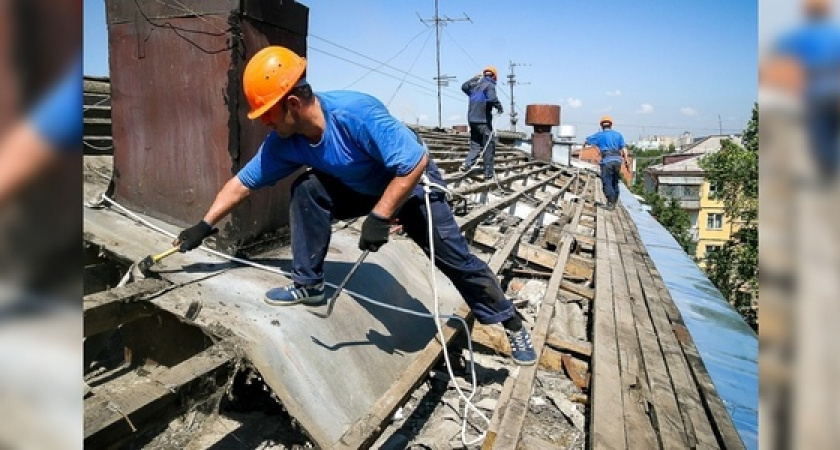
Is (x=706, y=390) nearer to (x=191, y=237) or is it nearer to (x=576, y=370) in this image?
(x=576, y=370)

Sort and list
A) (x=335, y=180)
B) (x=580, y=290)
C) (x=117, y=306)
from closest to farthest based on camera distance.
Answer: (x=117, y=306)
(x=335, y=180)
(x=580, y=290)

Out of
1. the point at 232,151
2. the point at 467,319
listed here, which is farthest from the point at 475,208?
the point at 232,151

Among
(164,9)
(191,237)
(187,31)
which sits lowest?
(191,237)

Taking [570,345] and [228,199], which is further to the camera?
[570,345]

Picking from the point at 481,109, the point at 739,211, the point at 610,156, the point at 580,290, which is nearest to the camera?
the point at 580,290

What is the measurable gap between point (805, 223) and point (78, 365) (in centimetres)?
77

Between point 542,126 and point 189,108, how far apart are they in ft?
49.2

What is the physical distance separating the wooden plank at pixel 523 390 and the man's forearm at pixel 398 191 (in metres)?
1.09

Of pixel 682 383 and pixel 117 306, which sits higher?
pixel 117 306

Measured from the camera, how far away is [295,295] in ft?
9.43

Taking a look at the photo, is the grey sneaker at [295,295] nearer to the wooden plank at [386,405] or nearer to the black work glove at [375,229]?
the black work glove at [375,229]

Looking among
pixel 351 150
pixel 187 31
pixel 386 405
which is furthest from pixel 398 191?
pixel 187 31

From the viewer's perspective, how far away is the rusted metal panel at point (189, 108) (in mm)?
3139

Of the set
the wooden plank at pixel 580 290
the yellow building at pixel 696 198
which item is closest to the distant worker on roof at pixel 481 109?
the wooden plank at pixel 580 290
